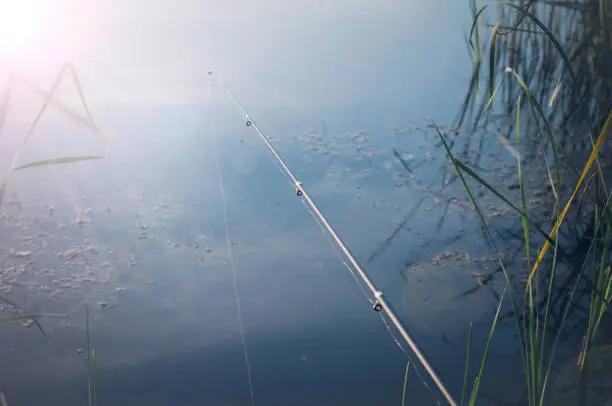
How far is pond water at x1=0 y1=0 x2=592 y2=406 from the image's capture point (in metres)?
1.52

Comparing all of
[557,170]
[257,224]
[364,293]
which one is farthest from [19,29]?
[557,170]

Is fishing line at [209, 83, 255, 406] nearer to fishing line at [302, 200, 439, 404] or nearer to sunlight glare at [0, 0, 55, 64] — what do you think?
fishing line at [302, 200, 439, 404]

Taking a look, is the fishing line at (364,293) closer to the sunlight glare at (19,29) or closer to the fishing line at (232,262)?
the fishing line at (232,262)

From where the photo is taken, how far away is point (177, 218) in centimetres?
212

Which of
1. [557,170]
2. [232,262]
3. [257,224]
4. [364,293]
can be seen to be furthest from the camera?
[257,224]

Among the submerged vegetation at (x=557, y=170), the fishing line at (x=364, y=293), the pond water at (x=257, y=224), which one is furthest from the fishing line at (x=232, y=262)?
the submerged vegetation at (x=557, y=170)

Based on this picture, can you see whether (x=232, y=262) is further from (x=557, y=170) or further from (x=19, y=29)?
(x=19, y=29)

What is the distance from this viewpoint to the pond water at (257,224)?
152 cm

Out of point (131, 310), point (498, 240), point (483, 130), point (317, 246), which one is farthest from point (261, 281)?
point (483, 130)

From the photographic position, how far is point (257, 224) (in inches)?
82.0

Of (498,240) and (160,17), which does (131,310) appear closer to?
(498,240)

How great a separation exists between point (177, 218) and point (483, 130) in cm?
145

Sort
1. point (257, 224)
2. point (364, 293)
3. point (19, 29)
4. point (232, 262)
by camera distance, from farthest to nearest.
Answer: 1. point (19, 29)
2. point (257, 224)
3. point (232, 262)
4. point (364, 293)

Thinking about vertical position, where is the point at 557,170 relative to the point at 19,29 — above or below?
below
